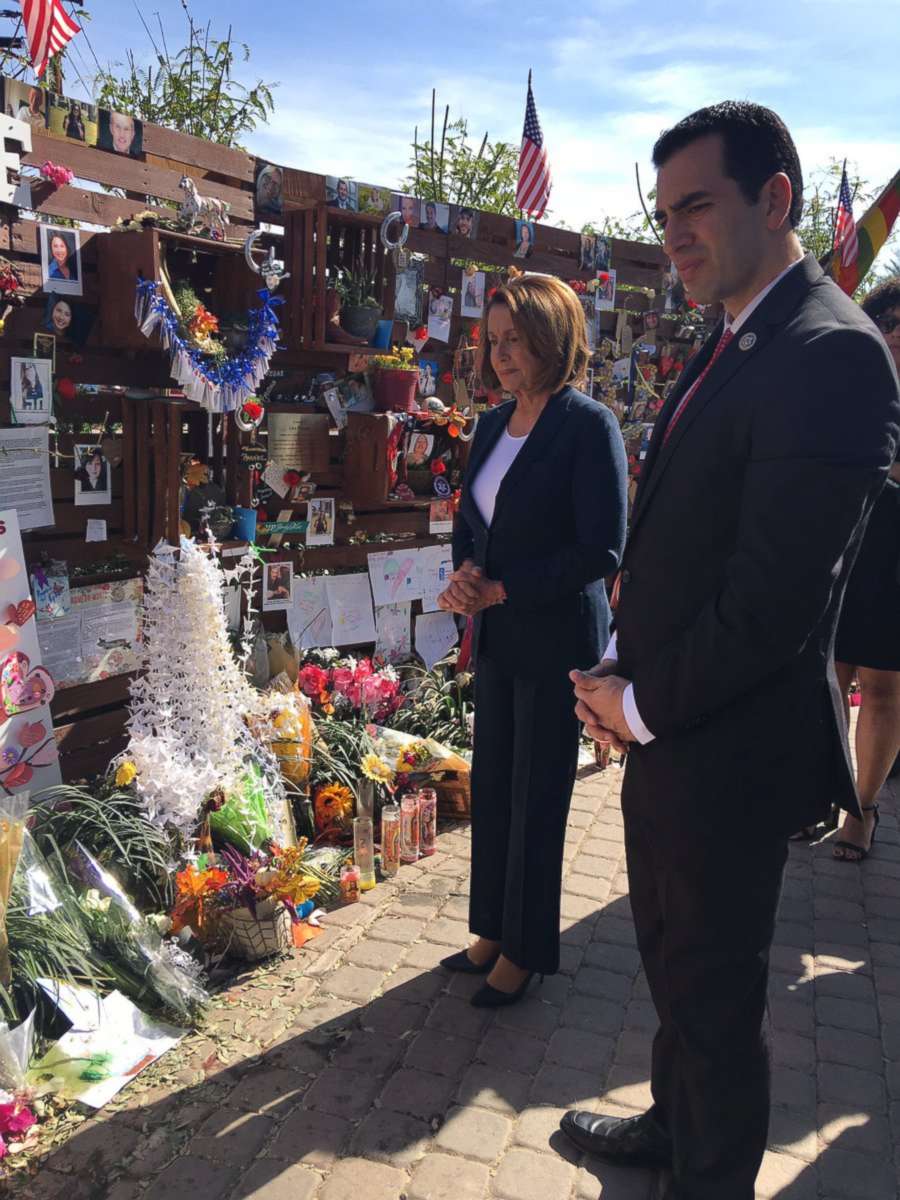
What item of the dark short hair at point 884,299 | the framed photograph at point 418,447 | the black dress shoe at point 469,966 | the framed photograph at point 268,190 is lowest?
the black dress shoe at point 469,966

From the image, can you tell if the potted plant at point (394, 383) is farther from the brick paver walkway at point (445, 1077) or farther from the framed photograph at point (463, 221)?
the brick paver walkway at point (445, 1077)

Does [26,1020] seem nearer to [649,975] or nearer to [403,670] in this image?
[649,975]

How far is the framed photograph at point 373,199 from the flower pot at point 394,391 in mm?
753

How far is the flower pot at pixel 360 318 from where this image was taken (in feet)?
14.0

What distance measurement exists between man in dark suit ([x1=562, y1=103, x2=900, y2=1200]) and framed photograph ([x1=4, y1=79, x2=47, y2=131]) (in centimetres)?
246

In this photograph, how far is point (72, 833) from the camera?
315 cm

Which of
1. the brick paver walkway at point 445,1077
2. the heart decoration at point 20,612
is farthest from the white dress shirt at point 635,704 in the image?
the heart decoration at point 20,612

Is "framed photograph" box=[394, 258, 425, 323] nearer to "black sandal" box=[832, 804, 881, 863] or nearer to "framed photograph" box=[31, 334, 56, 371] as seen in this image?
"framed photograph" box=[31, 334, 56, 371]

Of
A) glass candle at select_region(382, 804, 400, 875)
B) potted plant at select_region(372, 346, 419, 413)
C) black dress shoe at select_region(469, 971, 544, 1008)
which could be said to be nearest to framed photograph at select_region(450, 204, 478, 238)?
potted plant at select_region(372, 346, 419, 413)

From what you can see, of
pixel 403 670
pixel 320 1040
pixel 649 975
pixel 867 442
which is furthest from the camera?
pixel 403 670

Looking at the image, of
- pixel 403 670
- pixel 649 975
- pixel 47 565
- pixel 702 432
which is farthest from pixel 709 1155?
pixel 403 670

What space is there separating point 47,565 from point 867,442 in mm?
2943

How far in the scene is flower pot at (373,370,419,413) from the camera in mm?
4617

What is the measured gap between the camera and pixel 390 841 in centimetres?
373
